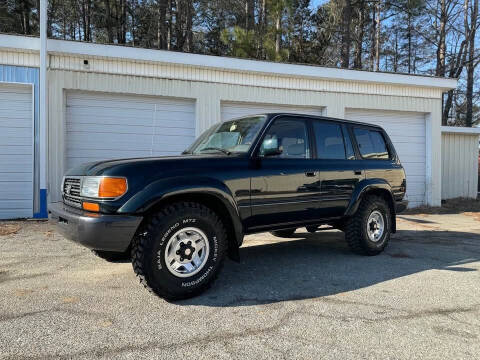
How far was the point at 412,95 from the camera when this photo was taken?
11.6 metres

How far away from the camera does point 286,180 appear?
14.6 ft

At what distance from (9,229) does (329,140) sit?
6083 millimetres

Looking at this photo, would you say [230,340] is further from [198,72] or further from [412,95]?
[412,95]

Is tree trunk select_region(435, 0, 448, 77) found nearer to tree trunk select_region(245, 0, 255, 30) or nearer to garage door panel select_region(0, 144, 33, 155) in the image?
tree trunk select_region(245, 0, 255, 30)

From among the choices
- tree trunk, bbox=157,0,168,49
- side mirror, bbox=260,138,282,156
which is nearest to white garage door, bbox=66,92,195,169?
side mirror, bbox=260,138,282,156

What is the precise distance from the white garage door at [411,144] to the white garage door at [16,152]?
30.9ft

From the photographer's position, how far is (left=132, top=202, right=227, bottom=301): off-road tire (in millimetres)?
3434

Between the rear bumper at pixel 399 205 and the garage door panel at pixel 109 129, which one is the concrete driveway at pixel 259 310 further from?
the garage door panel at pixel 109 129

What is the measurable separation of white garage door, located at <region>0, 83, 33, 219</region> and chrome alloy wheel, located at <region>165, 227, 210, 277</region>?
250 inches

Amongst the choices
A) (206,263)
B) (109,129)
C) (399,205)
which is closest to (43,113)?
(109,129)

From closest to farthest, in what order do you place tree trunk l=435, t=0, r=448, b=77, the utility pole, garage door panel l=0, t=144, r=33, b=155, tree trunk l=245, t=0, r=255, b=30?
the utility pole < garage door panel l=0, t=144, r=33, b=155 < tree trunk l=245, t=0, r=255, b=30 < tree trunk l=435, t=0, r=448, b=77

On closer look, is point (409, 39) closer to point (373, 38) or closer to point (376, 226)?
point (373, 38)

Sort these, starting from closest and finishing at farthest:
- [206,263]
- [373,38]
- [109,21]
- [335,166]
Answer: [206,263], [335,166], [109,21], [373,38]

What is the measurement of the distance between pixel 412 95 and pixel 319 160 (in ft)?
27.0
